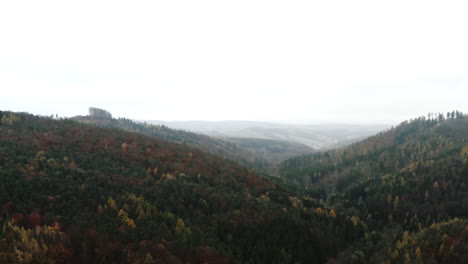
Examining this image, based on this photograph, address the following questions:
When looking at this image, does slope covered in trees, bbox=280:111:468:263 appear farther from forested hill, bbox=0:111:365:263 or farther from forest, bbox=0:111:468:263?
forested hill, bbox=0:111:365:263

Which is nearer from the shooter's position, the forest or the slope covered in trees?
the forest

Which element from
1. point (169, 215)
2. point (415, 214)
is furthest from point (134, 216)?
point (415, 214)

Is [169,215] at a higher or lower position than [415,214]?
higher

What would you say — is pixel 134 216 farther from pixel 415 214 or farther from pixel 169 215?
pixel 415 214

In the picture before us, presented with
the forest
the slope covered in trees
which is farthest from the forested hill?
the slope covered in trees

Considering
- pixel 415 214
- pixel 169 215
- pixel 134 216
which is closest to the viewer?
pixel 134 216

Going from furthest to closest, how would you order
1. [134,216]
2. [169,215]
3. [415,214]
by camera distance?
[415,214] → [169,215] → [134,216]
